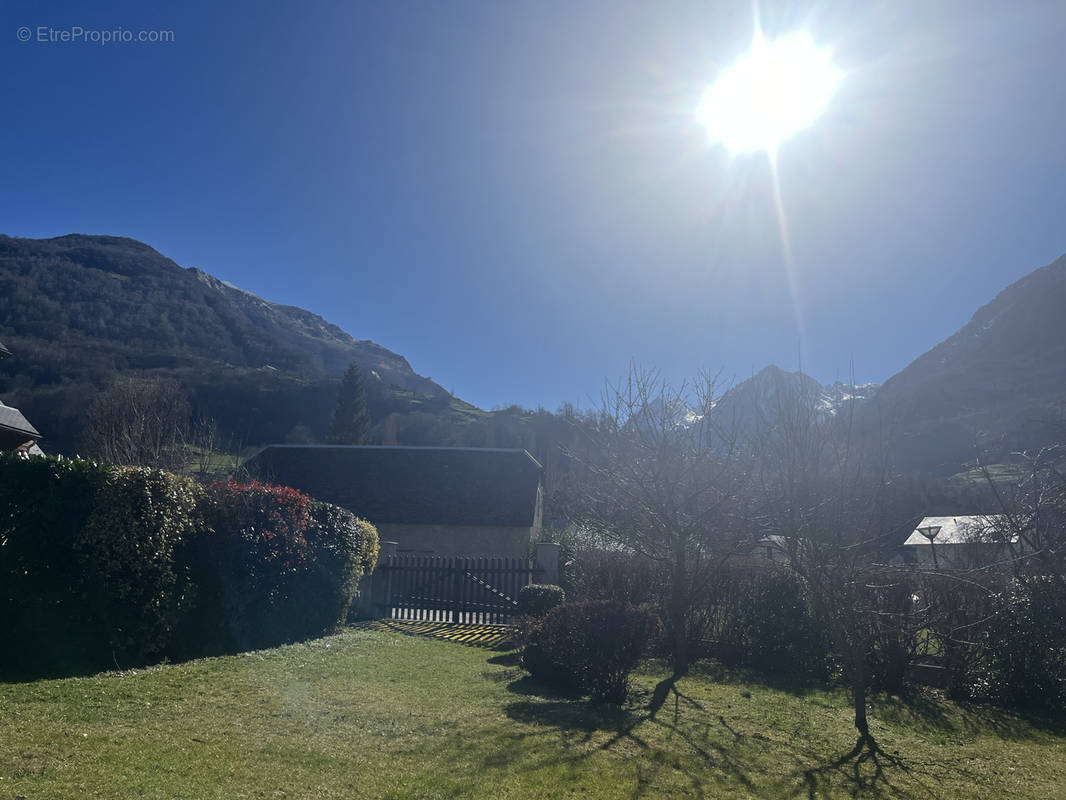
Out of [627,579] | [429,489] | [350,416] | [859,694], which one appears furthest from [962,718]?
[350,416]

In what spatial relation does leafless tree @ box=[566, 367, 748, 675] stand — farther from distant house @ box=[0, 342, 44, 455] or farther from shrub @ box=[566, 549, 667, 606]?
distant house @ box=[0, 342, 44, 455]

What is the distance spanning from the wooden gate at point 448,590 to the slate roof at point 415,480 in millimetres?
10098

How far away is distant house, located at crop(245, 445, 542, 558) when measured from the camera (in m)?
25.6

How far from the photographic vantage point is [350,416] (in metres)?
65.3

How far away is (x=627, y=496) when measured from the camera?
10.7 m

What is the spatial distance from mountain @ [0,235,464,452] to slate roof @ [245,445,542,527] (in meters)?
21.2

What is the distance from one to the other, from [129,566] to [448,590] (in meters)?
9.15

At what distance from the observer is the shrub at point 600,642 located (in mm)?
7559

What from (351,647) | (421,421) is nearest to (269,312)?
(421,421)

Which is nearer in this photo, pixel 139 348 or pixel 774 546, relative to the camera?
pixel 774 546

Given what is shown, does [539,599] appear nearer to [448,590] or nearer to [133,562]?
[448,590]

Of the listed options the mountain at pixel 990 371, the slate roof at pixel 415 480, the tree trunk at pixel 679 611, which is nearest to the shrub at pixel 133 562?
the tree trunk at pixel 679 611

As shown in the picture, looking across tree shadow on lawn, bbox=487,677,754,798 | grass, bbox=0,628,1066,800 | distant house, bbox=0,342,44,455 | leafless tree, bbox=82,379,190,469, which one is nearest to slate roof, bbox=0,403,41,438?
distant house, bbox=0,342,44,455

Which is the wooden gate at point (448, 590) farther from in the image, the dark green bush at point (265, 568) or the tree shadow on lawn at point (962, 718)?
the tree shadow on lawn at point (962, 718)
